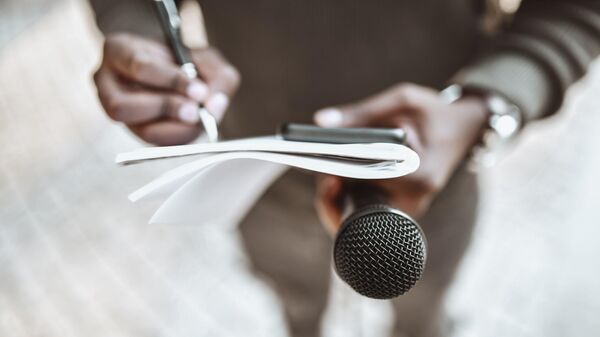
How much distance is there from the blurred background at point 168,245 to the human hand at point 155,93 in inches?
25.9

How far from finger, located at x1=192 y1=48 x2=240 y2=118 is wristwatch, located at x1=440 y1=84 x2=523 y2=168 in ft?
0.91

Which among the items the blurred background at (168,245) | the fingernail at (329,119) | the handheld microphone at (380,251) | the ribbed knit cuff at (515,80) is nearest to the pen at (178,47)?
the fingernail at (329,119)

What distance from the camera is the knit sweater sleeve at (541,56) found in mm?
688

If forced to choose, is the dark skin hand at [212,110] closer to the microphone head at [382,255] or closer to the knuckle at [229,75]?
the knuckle at [229,75]

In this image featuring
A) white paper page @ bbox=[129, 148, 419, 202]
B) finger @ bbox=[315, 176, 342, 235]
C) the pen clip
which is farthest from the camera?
the pen clip

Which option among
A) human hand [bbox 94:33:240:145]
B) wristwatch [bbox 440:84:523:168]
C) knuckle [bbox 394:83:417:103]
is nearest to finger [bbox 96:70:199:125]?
human hand [bbox 94:33:240:145]

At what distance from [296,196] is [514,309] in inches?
33.6

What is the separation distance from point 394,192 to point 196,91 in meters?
0.24

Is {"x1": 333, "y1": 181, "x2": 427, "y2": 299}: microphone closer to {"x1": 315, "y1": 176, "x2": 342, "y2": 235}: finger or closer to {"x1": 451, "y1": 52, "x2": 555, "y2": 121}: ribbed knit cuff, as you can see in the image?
{"x1": 315, "y1": 176, "x2": 342, "y2": 235}: finger

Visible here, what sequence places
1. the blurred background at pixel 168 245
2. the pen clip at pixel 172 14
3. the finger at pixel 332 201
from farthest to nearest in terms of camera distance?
the blurred background at pixel 168 245 → the pen clip at pixel 172 14 → the finger at pixel 332 201

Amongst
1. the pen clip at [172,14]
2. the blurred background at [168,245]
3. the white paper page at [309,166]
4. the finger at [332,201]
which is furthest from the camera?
the blurred background at [168,245]

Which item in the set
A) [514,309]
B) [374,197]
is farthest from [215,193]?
[514,309]

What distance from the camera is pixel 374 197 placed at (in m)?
0.48

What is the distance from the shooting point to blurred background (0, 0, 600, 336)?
4.65ft
